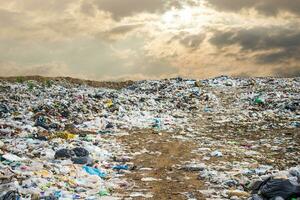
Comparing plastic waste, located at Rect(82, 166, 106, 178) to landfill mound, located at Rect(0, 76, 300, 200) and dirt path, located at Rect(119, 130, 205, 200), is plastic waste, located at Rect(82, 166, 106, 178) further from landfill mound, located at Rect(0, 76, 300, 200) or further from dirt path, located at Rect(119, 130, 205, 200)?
dirt path, located at Rect(119, 130, 205, 200)

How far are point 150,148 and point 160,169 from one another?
227 cm

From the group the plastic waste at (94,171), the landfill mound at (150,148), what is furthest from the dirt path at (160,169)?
the plastic waste at (94,171)

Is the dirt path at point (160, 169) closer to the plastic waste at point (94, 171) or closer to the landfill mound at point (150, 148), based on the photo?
the landfill mound at point (150, 148)

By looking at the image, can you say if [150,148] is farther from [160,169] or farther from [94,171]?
[94,171]

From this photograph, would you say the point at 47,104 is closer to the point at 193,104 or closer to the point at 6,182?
the point at 193,104

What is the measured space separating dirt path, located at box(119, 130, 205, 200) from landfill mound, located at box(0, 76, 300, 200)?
0.02 m

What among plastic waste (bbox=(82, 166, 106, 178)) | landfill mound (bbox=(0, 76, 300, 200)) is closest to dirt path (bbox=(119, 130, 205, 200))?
landfill mound (bbox=(0, 76, 300, 200))

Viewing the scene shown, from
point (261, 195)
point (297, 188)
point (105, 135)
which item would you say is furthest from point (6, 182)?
point (105, 135)

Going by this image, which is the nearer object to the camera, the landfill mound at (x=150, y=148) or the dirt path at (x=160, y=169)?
the landfill mound at (x=150, y=148)

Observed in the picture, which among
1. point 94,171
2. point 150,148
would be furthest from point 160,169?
point 150,148

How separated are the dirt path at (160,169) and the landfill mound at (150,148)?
2cm

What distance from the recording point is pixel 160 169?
891cm

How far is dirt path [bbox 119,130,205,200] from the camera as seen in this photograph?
7281mm

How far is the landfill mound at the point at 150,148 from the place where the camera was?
23.4ft
